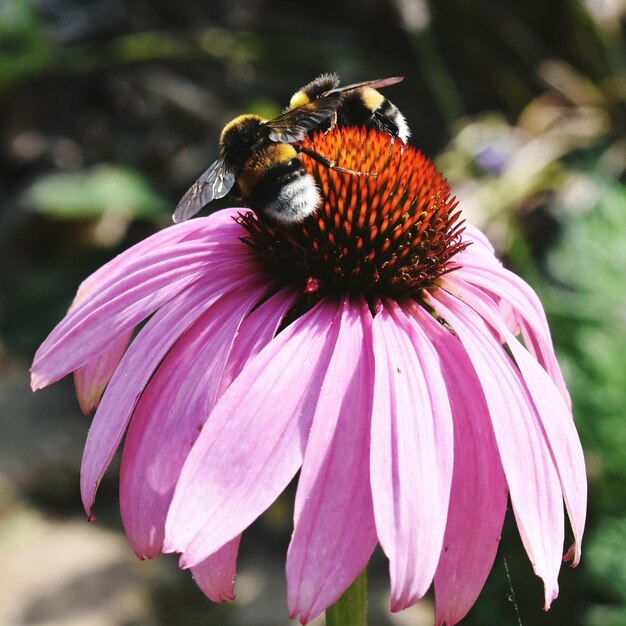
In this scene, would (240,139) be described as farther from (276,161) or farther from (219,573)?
(219,573)

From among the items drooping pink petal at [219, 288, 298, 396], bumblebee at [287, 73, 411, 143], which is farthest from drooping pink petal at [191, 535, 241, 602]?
bumblebee at [287, 73, 411, 143]

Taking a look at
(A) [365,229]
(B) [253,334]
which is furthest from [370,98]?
(B) [253,334]

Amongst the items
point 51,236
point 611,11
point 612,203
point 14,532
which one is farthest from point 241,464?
point 51,236

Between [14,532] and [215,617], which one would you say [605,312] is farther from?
[14,532]

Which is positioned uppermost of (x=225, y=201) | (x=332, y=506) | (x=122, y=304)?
(x=122, y=304)

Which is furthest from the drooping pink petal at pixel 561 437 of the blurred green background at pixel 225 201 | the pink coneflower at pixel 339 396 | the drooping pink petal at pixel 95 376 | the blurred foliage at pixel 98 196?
the blurred foliage at pixel 98 196

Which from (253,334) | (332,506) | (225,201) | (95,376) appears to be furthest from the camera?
(225,201)

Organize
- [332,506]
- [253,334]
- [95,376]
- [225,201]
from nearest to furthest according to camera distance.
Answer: [332,506], [253,334], [95,376], [225,201]
